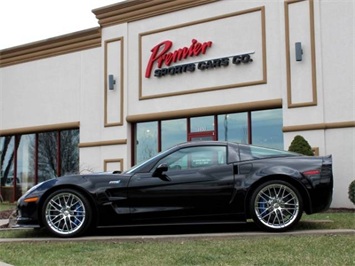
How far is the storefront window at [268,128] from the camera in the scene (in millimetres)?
12320

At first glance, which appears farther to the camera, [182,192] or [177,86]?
[177,86]

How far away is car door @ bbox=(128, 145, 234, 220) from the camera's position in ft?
20.2

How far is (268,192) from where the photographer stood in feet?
20.1

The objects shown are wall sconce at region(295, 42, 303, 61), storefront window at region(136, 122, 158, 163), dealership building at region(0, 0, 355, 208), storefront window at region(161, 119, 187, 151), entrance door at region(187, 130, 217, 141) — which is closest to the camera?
dealership building at region(0, 0, 355, 208)

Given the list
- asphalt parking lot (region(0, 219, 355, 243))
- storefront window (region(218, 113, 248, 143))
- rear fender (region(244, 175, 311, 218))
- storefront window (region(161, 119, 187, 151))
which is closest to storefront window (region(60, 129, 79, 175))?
storefront window (region(161, 119, 187, 151))

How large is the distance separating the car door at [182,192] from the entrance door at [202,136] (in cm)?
702

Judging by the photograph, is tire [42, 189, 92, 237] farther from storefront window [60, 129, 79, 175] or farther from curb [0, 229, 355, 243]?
storefront window [60, 129, 79, 175]

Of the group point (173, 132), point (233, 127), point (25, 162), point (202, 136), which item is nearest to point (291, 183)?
point (233, 127)

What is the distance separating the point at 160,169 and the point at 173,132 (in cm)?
802

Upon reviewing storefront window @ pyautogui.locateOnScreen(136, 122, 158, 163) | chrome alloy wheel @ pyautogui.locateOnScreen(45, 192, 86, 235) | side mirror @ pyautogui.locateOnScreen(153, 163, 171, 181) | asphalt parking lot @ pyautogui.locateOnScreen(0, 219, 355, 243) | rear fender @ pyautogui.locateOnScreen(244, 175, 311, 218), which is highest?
storefront window @ pyautogui.locateOnScreen(136, 122, 158, 163)

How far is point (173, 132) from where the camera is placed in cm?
1423

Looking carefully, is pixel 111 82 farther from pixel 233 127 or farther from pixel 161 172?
pixel 161 172

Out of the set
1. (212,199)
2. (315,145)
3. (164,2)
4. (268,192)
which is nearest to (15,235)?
(212,199)

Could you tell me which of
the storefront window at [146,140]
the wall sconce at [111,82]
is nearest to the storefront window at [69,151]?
the wall sconce at [111,82]
